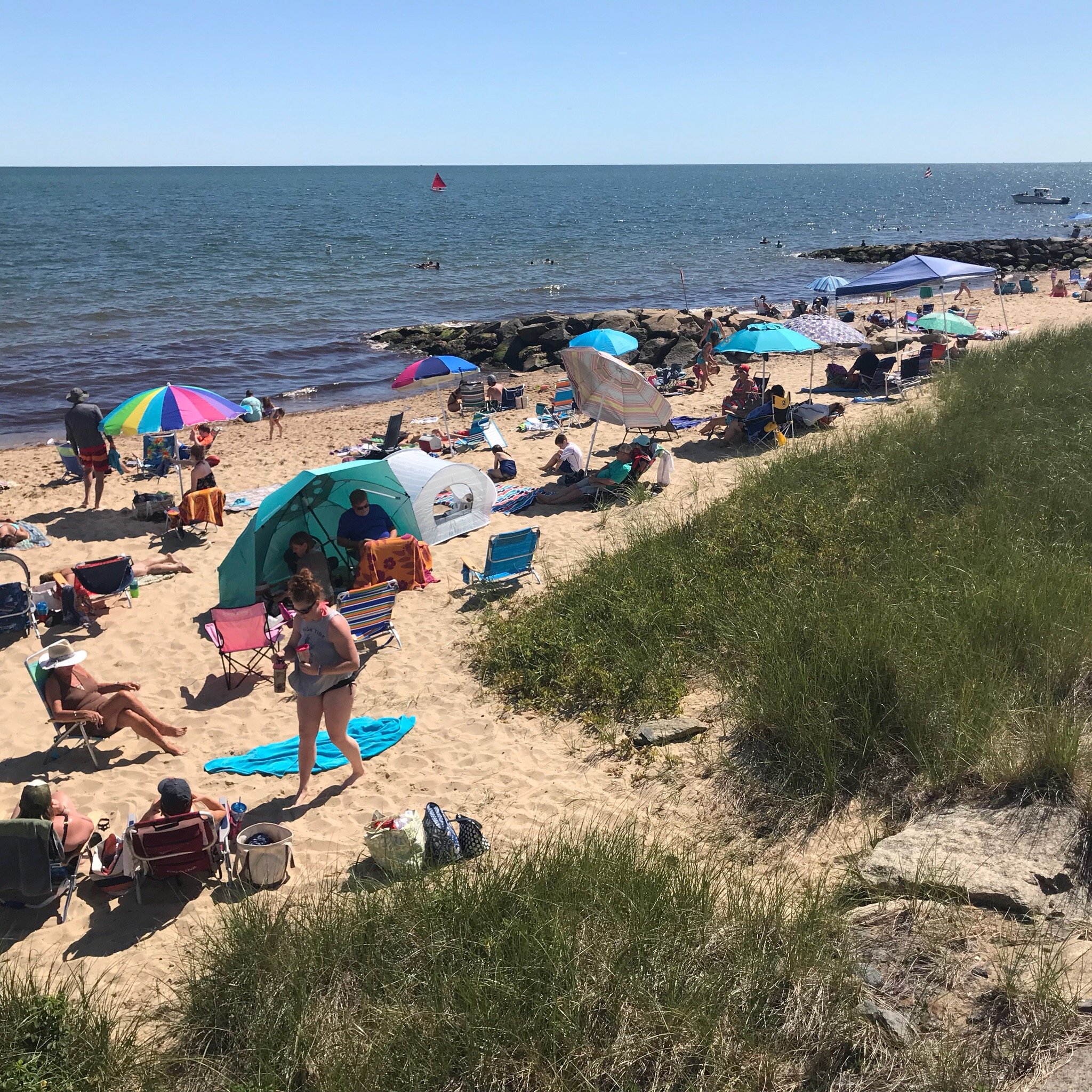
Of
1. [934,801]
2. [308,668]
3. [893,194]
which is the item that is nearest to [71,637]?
[308,668]

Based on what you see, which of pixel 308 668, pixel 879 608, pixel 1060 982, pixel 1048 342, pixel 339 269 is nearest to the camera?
pixel 1060 982

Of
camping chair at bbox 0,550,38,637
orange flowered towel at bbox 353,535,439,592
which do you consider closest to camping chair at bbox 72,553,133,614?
camping chair at bbox 0,550,38,637

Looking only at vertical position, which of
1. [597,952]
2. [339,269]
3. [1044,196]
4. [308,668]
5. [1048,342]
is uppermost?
[1044,196]

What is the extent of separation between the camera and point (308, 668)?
627 cm

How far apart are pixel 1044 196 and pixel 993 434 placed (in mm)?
118595

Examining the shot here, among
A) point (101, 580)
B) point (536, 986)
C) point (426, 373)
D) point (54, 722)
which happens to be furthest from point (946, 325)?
point (536, 986)

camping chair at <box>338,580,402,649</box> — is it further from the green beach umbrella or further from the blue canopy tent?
the green beach umbrella

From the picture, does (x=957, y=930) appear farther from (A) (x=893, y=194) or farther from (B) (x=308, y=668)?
(A) (x=893, y=194)

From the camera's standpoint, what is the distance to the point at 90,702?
715 centimetres

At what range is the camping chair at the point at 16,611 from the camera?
9.24 m

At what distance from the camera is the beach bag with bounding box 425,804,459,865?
18.2 feet

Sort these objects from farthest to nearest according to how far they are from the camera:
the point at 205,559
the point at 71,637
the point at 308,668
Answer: the point at 205,559
the point at 71,637
the point at 308,668

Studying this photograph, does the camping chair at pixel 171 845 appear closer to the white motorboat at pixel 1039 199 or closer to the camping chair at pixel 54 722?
the camping chair at pixel 54 722

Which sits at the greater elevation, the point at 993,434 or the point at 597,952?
the point at 993,434
